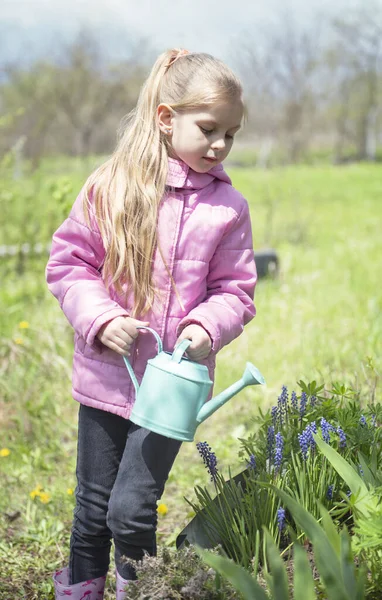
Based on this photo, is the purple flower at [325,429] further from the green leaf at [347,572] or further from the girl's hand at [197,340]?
the green leaf at [347,572]

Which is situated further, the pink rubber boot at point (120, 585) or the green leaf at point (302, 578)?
the pink rubber boot at point (120, 585)

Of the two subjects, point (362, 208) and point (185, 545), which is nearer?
point (185, 545)

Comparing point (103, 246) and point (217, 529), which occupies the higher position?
point (103, 246)

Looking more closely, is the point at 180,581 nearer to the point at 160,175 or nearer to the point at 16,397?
the point at 160,175

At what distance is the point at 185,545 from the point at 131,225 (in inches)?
31.8

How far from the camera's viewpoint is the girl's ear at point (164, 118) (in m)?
1.78

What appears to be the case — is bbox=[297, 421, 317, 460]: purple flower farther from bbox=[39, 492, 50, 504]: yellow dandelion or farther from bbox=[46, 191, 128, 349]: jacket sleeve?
bbox=[39, 492, 50, 504]: yellow dandelion

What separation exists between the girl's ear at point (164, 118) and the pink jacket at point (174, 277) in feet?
0.28

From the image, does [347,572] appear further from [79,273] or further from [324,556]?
[79,273]

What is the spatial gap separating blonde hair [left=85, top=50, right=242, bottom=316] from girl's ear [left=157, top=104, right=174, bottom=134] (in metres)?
0.01

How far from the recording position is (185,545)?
1.74 metres

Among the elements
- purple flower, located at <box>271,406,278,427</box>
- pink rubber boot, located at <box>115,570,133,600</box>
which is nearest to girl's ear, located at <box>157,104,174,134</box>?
purple flower, located at <box>271,406,278,427</box>

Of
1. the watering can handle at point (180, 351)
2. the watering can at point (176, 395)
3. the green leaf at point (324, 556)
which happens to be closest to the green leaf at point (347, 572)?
→ the green leaf at point (324, 556)

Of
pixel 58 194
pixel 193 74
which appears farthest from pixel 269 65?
pixel 193 74
